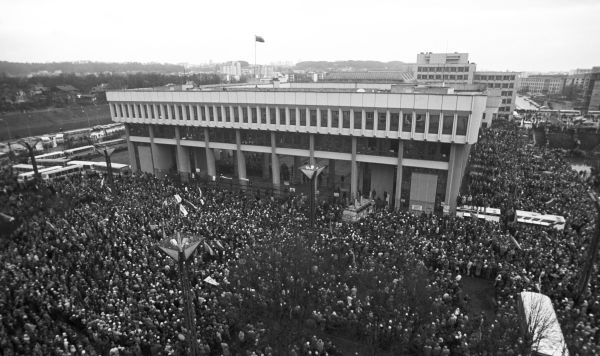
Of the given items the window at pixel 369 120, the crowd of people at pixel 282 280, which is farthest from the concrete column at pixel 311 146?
the crowd of people at pixel 282 280

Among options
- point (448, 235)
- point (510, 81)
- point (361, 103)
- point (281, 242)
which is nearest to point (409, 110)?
point (361, 103)

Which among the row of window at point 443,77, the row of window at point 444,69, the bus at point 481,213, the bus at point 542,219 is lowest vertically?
the bus at point 481,213

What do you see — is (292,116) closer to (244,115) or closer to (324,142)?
(324,142)

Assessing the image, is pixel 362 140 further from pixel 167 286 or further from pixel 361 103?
pixel 167 286

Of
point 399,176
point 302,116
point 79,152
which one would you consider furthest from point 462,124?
point 79,152

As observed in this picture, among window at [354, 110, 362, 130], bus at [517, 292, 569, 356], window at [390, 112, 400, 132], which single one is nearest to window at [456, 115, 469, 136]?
window at [390, 112, 400, 132]

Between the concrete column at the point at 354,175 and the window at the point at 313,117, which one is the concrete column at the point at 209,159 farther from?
the concrete column at the point at 354,175

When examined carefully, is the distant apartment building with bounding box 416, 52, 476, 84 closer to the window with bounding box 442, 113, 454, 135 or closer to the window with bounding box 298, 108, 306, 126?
the window with bounding box 298, 108, 306, 126

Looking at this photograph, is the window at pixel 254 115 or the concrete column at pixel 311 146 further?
Answer: the window at pixel 254 115
